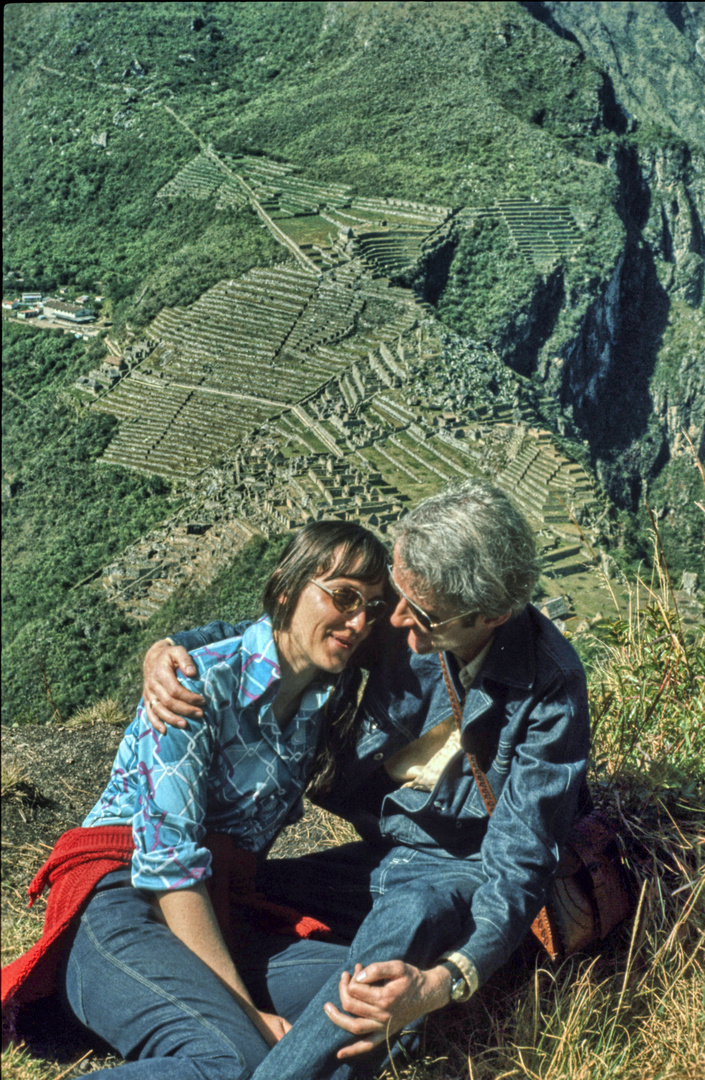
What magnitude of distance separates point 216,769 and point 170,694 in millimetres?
212

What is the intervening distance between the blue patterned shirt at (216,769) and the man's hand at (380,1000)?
335mm

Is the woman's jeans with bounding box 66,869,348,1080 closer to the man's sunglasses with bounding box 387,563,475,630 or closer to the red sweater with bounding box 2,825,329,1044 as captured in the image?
the red sweater with bounding box 2,825,329,1044

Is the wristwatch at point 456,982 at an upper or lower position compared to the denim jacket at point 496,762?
lower

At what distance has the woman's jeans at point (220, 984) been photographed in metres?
1.38

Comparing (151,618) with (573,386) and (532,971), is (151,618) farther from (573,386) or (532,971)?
(532,971)

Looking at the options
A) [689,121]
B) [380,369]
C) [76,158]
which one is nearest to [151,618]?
[380,369]

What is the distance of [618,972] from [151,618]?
7.47 metres

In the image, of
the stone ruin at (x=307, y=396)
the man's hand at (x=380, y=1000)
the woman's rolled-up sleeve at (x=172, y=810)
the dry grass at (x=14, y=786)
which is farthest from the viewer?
the stone ruin at (x=307, y=396)

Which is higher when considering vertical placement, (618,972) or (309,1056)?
(309,1056)

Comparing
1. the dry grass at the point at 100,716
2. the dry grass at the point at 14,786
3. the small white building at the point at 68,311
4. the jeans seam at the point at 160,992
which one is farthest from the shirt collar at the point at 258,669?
the small white building at the point at 68,311

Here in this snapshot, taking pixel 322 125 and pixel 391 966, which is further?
pixel 322 125

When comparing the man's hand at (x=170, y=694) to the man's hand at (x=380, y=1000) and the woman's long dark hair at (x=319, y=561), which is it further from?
the man's hand at (x=380, y=1000)

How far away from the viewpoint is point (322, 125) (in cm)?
795

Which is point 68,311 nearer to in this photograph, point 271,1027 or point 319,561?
point 319,561
